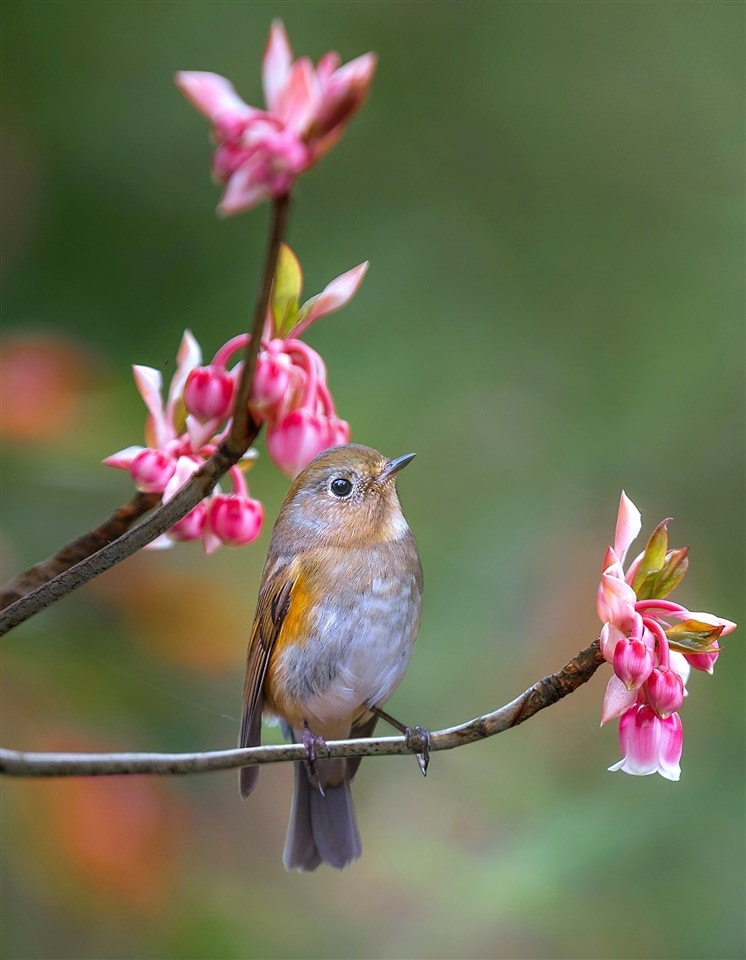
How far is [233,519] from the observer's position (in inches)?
55.4

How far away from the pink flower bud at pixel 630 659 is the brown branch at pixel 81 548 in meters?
0.54

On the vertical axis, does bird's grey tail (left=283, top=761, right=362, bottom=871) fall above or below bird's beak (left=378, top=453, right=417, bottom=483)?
below

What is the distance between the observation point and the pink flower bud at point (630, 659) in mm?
1134

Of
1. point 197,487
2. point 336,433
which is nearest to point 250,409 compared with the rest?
point 197,487

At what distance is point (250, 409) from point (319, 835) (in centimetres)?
175

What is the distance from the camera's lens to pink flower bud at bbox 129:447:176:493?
1.27m

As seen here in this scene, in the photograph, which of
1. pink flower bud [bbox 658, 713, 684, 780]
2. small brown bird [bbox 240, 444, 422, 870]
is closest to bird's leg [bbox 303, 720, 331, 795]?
small brown bird [bbox 240, 444, 422, 870]

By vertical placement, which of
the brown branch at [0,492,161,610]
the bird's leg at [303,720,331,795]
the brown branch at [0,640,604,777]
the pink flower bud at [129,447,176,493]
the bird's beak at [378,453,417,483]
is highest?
the bird's beak at [378,453,417,483]

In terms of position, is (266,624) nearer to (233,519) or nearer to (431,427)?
(233,519)

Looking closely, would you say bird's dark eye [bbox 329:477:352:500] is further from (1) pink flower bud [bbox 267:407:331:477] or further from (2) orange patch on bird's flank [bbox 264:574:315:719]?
(1) pink flower bud [bbox 267:407:331:477]

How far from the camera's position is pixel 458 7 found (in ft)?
15.7

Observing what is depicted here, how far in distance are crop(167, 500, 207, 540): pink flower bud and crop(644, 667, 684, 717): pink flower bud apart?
0.58m

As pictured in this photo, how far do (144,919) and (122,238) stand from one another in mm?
2352

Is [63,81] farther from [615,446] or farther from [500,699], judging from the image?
[500,699]
